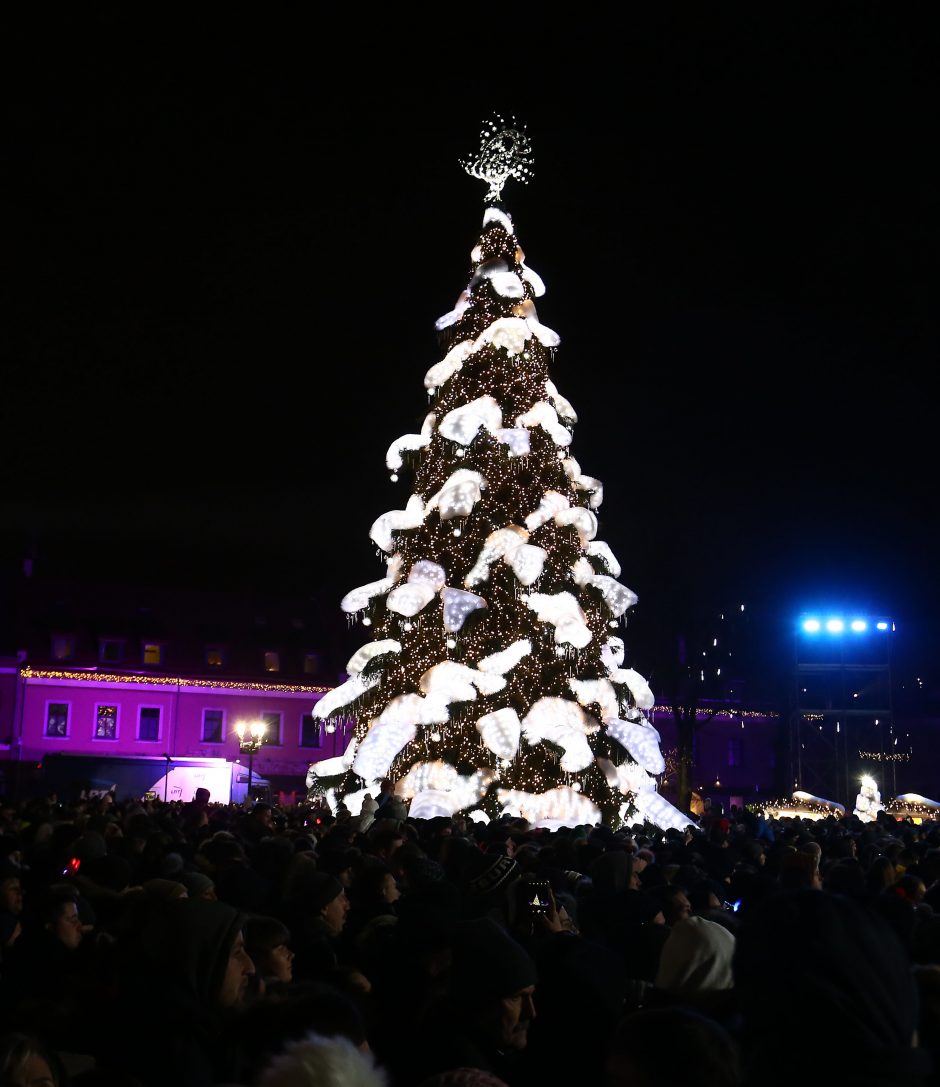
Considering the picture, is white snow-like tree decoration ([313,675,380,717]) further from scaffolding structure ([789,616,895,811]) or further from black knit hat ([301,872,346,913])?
scaffolding structure ([789,616,895,811])

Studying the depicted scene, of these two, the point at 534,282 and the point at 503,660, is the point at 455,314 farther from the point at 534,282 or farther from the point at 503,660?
the point at 503,660

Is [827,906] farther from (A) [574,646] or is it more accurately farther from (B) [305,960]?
(A) [574,646]

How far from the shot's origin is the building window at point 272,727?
6146cm

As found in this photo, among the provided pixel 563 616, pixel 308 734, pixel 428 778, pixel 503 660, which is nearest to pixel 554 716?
pixel 503 660

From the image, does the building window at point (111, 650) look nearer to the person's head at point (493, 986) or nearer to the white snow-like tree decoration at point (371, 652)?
the white snow-like tree decoration at point (371, 652)

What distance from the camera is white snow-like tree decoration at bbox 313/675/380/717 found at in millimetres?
26141

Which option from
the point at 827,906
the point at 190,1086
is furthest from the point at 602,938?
the point at 827,906

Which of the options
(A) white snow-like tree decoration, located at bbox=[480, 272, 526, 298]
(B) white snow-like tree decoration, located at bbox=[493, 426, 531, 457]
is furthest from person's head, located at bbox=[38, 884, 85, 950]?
(A) white snow-like tree decoration, located at bbox=[480, 272, 526, 298]

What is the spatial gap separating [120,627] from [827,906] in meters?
62.8

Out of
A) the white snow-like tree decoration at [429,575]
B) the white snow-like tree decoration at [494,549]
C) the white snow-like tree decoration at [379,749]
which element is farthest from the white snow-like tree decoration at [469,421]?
the white snow-like tree decoration at [379,749]

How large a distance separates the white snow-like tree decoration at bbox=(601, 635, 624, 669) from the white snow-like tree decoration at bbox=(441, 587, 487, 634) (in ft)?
9.92

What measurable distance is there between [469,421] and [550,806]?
7.76 metres

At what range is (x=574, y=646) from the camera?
24859 millimetres

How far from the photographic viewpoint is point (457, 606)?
958 inches
